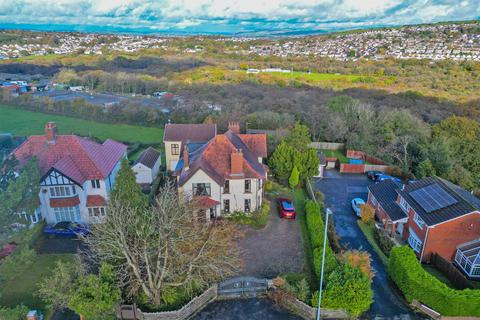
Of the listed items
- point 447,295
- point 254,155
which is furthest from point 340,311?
point 254,155

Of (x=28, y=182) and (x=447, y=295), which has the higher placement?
(x=28, y=182)

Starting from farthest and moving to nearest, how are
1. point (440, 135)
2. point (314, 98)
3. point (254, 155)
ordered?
1. point (314, 98)
2. point (440, 135)
3. point (254, 155)

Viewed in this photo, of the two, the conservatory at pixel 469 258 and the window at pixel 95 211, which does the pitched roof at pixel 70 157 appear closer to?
the window at pixel 95 211

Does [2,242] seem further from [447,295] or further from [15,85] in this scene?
[15,85]

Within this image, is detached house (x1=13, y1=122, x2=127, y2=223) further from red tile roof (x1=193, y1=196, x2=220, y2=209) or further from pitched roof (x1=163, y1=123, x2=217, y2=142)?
pitched roof (x1=163, y1=123, x2=217, y2=142)

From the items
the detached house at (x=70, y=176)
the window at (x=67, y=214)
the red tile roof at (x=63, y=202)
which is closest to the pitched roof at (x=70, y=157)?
the detached house at (x=70, y=176)

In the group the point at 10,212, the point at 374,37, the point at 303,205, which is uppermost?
the point at 374,37

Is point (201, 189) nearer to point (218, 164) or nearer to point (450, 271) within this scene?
point (218, 164)

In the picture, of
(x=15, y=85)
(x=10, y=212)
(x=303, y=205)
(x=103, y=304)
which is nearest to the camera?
(x=103, y=304)

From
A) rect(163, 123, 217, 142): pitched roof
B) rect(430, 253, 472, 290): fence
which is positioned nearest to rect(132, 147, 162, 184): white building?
rect(163, 123, 217, 142): pitched roof
